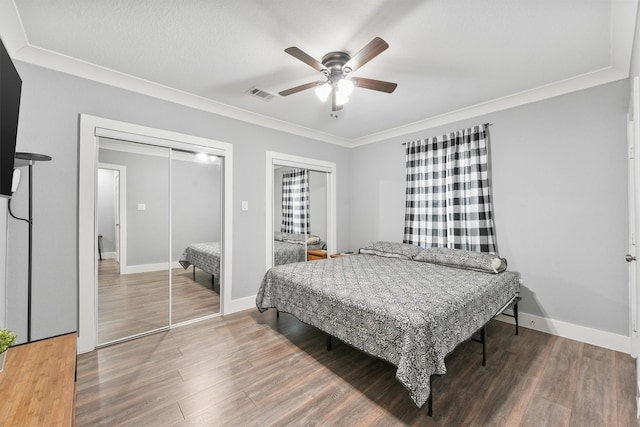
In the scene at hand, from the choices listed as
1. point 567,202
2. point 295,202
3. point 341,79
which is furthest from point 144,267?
point 567,202

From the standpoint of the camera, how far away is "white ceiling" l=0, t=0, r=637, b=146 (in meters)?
Result: 1.74

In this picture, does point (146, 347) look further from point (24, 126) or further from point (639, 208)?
point (639, 208)

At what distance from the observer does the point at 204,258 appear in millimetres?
3273

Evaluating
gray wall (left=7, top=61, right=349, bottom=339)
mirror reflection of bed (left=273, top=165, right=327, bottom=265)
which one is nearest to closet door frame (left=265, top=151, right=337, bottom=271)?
mirror reflection of bed (left=273, top=165, right=327, bottom=265)

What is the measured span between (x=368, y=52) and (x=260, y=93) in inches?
58.8

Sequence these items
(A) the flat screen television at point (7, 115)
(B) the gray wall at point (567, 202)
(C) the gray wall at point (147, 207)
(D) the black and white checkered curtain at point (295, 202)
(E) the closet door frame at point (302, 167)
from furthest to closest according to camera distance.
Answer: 1. (D) the black and white checkered curtain at point (295, 202)
2. (E) the closet door frame at point (302, 167)
3. (C) the gray wall at point (147, 207)
4. (B) the gray wall at point (567, 202)
5. (A) the flat screen television at point (7, 115)

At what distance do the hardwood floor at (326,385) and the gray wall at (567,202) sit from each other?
17.4 inches

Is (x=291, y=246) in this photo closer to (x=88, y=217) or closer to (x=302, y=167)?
(x=302, y=167)

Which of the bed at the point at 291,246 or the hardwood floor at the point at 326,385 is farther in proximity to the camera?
the bed at the point at 291,246

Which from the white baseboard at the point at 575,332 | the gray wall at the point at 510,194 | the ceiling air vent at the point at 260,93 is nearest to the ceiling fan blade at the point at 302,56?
the ceiling air vent at the point at 260,93

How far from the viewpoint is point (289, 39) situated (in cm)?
202

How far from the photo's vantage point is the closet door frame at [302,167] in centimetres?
373

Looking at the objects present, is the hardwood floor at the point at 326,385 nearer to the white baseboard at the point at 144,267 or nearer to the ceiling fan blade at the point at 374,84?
the white baseboard at the point at 144,267

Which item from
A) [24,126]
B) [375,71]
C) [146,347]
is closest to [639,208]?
[375,71]
